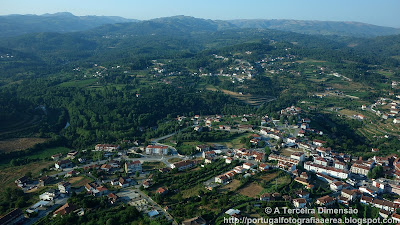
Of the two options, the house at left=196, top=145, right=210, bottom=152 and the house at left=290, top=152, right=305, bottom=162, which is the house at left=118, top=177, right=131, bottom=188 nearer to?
the house at left=196, top=145, right=210, bottom=152

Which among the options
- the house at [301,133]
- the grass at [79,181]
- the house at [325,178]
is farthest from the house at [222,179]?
the house at [301,133]

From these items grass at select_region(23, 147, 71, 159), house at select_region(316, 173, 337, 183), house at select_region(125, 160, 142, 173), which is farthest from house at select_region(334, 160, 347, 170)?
grass at select_region(23, 147, 71, 159)

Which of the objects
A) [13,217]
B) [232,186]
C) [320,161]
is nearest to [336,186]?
[320,161]

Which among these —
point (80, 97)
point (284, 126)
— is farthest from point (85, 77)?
point (284, 126)

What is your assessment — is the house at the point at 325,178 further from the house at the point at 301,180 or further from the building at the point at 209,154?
the building at the point at 209,154

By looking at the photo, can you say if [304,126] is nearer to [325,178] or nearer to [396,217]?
[325,178]

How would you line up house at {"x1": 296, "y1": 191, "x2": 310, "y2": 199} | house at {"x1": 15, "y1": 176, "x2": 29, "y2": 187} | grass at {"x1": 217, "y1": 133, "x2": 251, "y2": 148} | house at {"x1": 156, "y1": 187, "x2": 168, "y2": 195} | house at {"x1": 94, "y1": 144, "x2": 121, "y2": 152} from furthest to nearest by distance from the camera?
grass at {"x1": 217, "y1": 133, "x2": 251, "y2": 148}, house at {"x1": 94, "y1": 144, "x2": 121, "y2": 152}, house at {"x1": 15, "y1": 176, "x2": 29, "y2": 187}, house at {"x1": 156, "y1": 187, "x2": 168, "y2": 195}, house at {"x1": 296, "y1": 191, "x2": 310, "y2": 199}

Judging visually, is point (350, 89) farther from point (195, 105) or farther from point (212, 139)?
point (212, 139)
